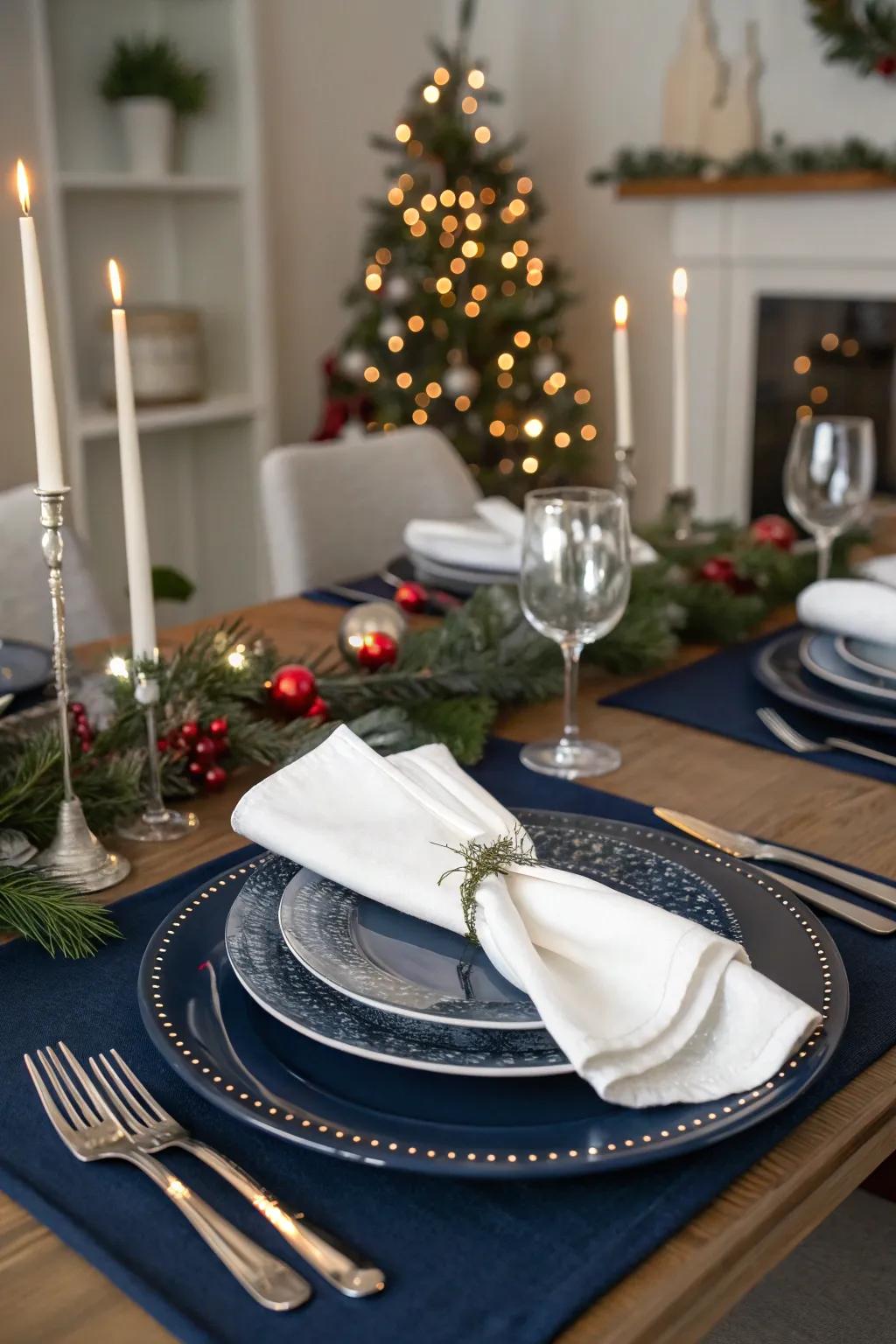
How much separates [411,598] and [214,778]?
1.67 ft

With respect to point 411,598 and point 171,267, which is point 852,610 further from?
point 171,267

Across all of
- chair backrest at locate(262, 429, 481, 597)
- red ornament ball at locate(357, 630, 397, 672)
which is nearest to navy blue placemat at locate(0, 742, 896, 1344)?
red ornament ball at locate(357, 630, 397, 672)

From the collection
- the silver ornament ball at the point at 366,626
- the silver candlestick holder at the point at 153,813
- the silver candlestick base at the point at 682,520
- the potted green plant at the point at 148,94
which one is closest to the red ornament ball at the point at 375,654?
the silver ornament ball at the point at 366,626

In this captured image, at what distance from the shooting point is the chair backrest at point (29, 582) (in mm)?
1488

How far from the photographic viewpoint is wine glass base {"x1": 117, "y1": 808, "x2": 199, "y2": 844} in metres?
0.93

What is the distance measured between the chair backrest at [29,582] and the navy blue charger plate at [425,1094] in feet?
2.78

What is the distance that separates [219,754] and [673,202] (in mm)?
3146

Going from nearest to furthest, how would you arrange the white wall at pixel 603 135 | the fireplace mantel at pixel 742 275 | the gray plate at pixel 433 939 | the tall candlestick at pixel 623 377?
the gray plate at pixel 433 939, the tall candlestick at pixel 623 377, the fireplace mantel at pixel 742 275, the white wall at pixel 603 135

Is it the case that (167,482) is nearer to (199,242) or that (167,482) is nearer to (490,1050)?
(199,242)

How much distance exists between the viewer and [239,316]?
3521 mm

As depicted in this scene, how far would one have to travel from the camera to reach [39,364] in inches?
32.0

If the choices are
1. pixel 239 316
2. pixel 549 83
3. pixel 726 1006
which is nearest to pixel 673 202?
pixel 549 83

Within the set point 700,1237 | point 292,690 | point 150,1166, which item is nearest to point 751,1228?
point 700,1237

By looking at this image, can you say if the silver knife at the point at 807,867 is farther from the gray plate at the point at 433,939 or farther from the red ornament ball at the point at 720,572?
the red ornament ball at the point at 720,572
